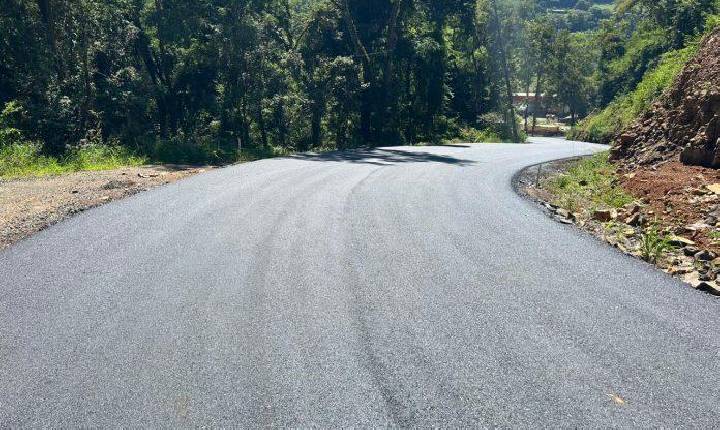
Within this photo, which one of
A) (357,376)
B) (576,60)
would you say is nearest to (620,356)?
(357,376)

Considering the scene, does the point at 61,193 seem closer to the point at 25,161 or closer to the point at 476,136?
the point at 25,161

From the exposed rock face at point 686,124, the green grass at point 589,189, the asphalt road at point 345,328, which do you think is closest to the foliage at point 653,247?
the asphalt road at point 345,328

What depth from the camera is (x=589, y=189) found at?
11531 mm

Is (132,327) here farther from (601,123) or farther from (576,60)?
(576,60)

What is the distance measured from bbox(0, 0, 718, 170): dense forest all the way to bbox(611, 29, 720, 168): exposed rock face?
13.4 m

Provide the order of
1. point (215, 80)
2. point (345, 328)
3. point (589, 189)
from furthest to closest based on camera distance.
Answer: point (215, 80) → point (589, 189) → point (345, 328)

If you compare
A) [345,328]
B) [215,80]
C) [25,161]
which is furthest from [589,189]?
[215,80]

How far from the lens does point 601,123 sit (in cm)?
3750

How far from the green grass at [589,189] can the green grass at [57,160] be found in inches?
542

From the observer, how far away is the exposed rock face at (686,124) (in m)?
9.53

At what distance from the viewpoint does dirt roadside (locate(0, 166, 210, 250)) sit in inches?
307

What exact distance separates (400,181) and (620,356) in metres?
8.59

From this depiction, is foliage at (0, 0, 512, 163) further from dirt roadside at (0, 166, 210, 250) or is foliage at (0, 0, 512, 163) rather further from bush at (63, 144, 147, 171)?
dirt roadside at (0, 166, 210, 250)

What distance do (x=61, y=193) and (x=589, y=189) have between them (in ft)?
39.5
